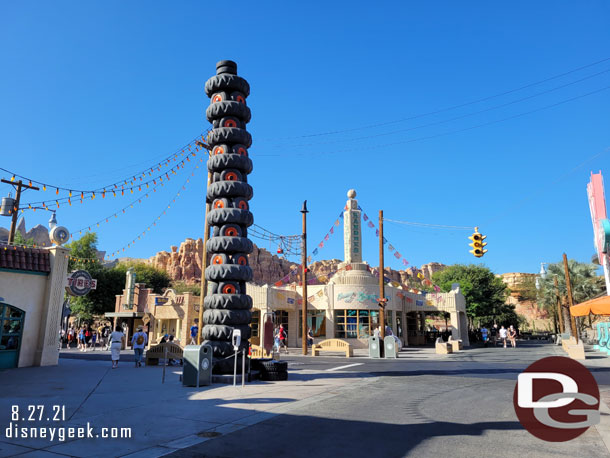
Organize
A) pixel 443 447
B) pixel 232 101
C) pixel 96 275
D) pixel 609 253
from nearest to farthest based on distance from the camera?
pixel 443 447, pixel 232 101, pixel 609 253, pixel 96 275

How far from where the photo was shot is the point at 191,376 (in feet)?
37.5

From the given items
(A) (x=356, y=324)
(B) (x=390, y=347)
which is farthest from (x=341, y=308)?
(B) (x=390, y=347)

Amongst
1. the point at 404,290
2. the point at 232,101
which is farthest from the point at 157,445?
the point at 404,290

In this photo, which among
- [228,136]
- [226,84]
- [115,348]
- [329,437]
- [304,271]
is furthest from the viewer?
[304,271]

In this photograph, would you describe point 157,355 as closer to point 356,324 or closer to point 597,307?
point 356,324

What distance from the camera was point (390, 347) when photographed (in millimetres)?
23562

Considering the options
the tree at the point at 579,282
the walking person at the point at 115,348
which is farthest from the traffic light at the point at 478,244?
the tree at the point at 579,282

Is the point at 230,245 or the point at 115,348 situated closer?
the point at 230,245

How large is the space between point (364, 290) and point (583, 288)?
79.1 feet

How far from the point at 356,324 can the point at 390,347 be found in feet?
31.6

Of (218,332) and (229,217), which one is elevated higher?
(229,217)

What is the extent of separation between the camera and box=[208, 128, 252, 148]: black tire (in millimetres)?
14695

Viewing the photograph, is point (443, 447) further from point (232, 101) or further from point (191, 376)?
point (232, 101)

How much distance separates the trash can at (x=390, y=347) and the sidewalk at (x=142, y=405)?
32.1 ft
